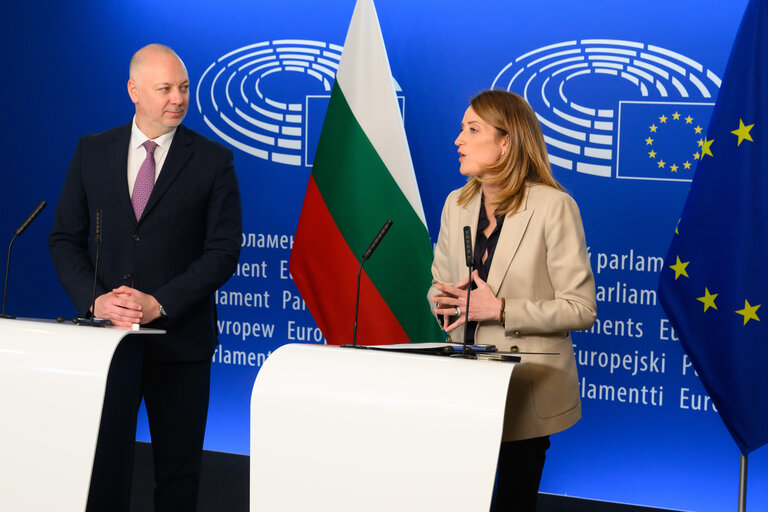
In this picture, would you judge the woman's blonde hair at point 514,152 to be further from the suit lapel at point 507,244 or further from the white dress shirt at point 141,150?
the white dress shirt at point 141,150

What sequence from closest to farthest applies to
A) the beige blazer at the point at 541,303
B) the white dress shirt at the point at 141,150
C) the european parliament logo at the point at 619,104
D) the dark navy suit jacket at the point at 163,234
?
1. the beige blazer at the point at 541,303
2. the dark navy suit jacket at the point at 163,234
3. the white dress shirt at the point at 141,150
4. the european parliament logo at the point at 619,104

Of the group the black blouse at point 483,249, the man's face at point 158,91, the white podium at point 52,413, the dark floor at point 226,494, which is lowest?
the dark floor at point 226,494

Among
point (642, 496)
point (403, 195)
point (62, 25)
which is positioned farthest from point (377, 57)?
point (642, 496)

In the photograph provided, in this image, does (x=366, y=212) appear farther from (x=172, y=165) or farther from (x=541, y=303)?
(x=541, y=303)

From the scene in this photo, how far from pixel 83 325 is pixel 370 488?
0.90 m

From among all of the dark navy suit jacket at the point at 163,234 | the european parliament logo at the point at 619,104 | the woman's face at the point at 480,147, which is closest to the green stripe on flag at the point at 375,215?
the european parliament logo at the point at 619,104

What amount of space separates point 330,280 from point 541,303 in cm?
192

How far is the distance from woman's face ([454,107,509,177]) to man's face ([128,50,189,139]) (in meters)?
0.93

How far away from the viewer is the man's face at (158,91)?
8.70 ft

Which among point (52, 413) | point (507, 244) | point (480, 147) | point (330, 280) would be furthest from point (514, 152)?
point (330, 280)

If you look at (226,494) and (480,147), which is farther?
(226,494)

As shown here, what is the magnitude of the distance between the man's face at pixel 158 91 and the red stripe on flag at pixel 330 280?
4.49 feet

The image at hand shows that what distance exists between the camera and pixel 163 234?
8.55 feet

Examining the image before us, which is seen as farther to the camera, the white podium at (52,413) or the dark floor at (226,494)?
the dark floor at (226,494)
